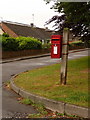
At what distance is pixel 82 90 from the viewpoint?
223 inches

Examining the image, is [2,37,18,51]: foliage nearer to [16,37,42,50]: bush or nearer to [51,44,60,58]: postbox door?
[16,37,42,50]: bush

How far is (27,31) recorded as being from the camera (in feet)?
146

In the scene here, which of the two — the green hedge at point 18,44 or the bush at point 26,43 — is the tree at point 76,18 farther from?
the bush at point 26,43

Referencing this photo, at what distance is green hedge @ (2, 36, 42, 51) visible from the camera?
20500mm

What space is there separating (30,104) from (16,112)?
68 centimetres

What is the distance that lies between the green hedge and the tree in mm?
8861

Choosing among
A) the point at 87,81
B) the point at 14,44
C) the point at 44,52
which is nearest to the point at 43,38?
the point at 44,52

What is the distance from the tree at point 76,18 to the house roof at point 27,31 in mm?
28926

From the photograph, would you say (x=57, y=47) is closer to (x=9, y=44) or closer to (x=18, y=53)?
(x=9, y=44)

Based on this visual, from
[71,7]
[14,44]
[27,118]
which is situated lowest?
[27,118]

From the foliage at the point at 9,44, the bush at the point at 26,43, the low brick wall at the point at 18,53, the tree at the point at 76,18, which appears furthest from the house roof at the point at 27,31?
the tree at the point at 76,18

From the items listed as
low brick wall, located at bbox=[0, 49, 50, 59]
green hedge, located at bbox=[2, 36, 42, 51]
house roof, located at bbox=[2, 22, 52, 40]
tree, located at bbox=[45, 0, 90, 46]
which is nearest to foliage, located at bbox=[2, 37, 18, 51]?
green hedge, located at bbox=[2, 36, 42, 51]

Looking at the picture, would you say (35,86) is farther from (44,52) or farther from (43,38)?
(43,38)

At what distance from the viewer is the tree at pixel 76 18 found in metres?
9.44
